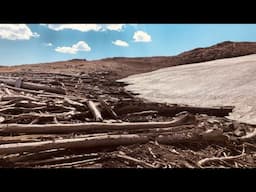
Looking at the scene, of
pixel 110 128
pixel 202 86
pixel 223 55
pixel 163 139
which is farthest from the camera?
pixel 223 55

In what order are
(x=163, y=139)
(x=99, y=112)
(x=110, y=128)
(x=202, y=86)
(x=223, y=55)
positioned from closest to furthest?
(x=163, y=139), (x=110, y=128), (x=99, y=112), (x=202, y=86), (x=223, y=55)

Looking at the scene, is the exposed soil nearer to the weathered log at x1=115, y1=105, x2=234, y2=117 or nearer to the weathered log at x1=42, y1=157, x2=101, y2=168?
the weathered log at x1=42, y1=157, x2=101, y2=168

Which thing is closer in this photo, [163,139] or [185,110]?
[163,139]

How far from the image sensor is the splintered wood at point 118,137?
294cm

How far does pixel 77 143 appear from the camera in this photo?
10.0 feet

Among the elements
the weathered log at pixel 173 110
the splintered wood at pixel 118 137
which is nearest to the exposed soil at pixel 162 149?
the splintered wood at pixel 118 137

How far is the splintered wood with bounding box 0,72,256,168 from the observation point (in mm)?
2938

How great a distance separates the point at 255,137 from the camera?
11.9ft

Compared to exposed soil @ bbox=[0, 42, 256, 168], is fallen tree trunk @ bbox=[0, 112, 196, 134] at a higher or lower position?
higher

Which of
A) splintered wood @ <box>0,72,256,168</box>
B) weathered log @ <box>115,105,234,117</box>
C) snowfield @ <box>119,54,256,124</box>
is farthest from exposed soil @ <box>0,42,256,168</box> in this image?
snowfield @ <box>119,54,256,124</box>

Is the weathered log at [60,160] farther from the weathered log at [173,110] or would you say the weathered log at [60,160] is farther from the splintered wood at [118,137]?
the weathered log at [173,110]
